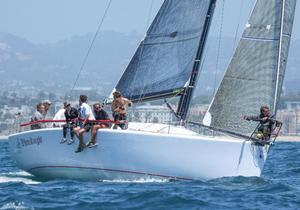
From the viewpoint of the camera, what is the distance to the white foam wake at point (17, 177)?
2014 cm

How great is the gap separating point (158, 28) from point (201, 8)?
0.94 metres

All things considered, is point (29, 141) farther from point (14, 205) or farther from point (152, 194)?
point (14, 205)

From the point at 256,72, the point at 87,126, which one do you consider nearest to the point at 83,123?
the point at 87,126

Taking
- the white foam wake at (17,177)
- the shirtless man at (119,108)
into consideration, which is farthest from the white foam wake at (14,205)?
the shirtless man at (119,108)

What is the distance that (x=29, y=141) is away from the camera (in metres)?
20.2

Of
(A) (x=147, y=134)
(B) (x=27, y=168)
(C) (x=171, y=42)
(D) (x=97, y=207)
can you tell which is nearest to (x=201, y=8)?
(C) (x=171, y=42)

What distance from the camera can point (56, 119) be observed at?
66.5 feet

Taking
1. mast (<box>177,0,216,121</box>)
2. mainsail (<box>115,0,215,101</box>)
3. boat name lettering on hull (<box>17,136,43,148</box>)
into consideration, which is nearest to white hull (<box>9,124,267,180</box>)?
boat name lettering on hull (<box>17,136,43,148</box>)

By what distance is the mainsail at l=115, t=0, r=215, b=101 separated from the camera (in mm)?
20453

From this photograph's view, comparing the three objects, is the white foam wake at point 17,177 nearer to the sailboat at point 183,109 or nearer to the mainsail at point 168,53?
the sailboat at point 183,109

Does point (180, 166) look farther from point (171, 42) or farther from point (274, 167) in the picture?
point (274, 167)

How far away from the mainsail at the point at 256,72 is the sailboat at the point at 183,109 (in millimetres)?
19

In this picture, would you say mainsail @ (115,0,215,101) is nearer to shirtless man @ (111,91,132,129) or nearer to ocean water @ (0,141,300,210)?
shirtless man @ (111,91,132,129)

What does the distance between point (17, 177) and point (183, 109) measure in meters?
3.61
